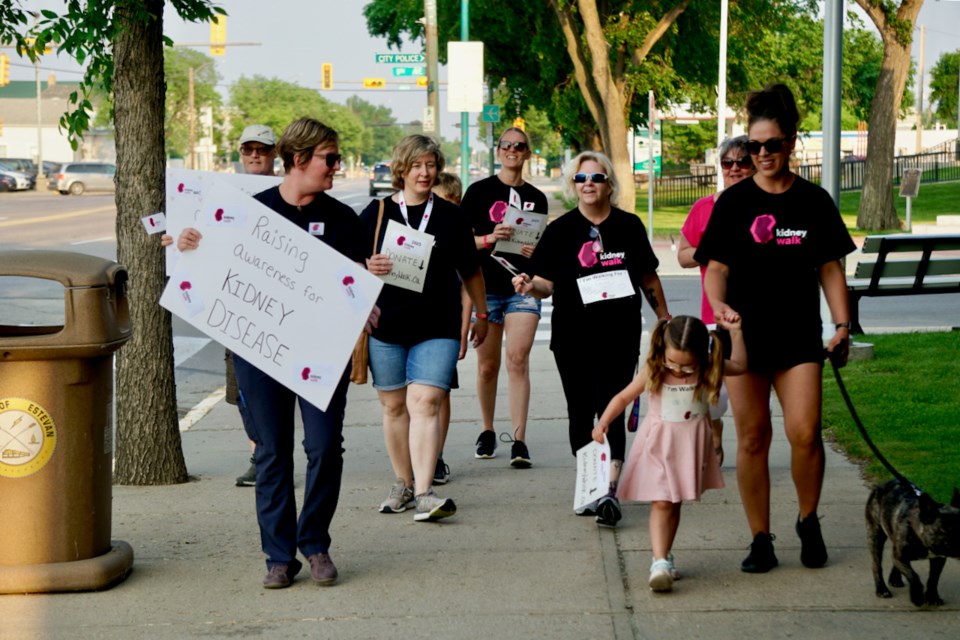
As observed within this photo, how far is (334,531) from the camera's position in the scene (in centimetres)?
649

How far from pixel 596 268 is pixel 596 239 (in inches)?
5.7

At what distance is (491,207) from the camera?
8.27 metres

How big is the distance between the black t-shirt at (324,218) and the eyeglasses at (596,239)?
1.41 meters

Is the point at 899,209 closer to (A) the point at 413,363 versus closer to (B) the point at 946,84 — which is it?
(A) the point at 413,363

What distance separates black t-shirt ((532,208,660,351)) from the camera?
6.72 meters

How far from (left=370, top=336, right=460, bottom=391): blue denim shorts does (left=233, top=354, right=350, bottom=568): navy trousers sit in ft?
3.45

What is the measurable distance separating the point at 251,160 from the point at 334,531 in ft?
8.00

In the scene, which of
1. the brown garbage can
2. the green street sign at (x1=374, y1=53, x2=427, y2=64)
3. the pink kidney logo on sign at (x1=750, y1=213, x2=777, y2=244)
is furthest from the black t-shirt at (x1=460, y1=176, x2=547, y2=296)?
the green street sign at (x1=374, y1=53, x2=427, y2=64)

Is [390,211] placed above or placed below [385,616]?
above

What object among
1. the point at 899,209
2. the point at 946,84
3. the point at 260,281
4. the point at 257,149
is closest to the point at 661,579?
the point at 260,281

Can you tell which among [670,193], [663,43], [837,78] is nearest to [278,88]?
[670,193]

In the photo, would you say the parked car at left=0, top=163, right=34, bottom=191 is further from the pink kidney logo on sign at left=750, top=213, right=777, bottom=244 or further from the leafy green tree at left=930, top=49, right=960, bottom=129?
the pink kidney logo on sign at left=750, top=213, right=777, bottom=244

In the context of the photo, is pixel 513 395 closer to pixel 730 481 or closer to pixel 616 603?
pixel 730 481

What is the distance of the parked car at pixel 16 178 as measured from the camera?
216 ft
